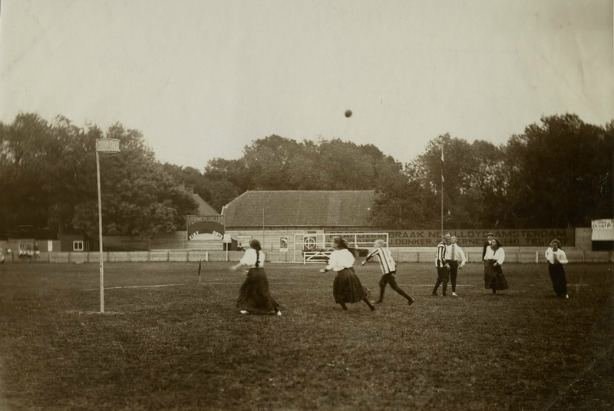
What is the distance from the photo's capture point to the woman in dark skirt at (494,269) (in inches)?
822

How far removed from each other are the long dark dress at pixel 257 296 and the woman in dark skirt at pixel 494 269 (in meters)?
8.65

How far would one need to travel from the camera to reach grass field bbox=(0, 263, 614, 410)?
7875 millimetres

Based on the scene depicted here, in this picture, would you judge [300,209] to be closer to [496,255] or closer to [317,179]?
[317,179]

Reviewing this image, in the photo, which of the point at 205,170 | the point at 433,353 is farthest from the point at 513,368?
the point at 205,170

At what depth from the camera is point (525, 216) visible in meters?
42.1

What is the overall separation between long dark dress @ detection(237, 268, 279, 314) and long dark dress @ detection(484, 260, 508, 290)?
8.63 m

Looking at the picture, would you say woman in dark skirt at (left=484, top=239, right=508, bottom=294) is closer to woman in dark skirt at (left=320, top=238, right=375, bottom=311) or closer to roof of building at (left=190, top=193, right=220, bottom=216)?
woman in dark skirt at (left=320, top=238, right=375, bottom=311)

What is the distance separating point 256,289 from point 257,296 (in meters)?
0.16

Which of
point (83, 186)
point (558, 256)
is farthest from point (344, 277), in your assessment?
point (83, 186)

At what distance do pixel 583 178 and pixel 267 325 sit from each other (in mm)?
22539

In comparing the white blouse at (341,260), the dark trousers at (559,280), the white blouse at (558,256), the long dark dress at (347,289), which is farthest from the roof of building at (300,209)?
the white blouse at (341,260)

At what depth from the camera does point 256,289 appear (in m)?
15.4

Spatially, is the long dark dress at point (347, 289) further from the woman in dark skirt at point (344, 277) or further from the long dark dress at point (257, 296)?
the long dark dress at point (257, 296)

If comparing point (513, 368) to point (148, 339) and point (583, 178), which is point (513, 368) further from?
point (583, 178)
